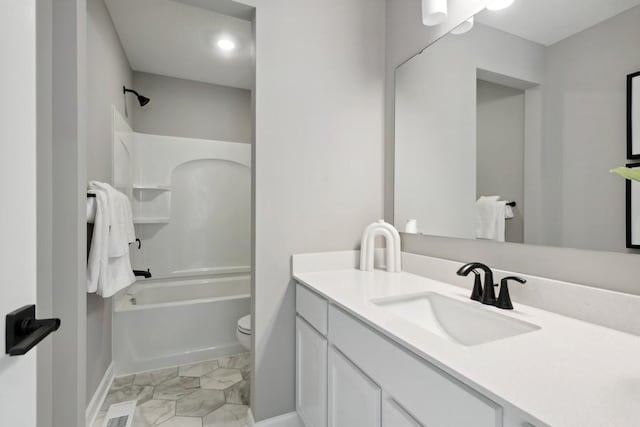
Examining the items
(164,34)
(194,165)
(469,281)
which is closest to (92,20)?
(164,34)

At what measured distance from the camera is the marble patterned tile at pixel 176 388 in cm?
187

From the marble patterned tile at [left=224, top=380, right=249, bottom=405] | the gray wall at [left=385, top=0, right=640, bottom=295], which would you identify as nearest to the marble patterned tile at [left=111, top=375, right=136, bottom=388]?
the marble patterned tile at [left=224, top=380, right=249, bottom=405]

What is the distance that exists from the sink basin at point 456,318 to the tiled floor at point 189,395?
120 centimetres

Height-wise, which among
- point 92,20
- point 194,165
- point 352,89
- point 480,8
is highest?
point 92,20

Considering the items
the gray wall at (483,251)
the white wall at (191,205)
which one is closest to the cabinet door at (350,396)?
the gray wall at (483,251)

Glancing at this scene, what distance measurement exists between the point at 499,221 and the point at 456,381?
0.80 m

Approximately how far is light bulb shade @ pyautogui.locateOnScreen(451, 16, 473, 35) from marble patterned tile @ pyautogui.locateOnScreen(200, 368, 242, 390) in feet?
8.07

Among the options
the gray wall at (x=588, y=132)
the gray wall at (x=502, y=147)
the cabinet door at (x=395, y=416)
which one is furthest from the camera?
the gray wall at (x=502, y=147)

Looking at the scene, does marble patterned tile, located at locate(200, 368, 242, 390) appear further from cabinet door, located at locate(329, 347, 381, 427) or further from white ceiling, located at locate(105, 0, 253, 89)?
white ceiling, located at locate(105, 0, 253, 89)

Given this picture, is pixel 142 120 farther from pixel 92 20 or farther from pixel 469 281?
pixel 469 281

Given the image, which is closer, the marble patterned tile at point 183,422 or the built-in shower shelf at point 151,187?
the marble patterned tile at point 183,422

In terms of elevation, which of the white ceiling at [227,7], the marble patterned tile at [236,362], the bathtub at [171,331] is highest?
the white ceiling at [227,7]

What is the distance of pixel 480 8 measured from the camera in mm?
1260

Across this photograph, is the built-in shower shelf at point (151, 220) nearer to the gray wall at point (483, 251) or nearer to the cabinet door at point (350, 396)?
the gray wall at point (483, 251)
